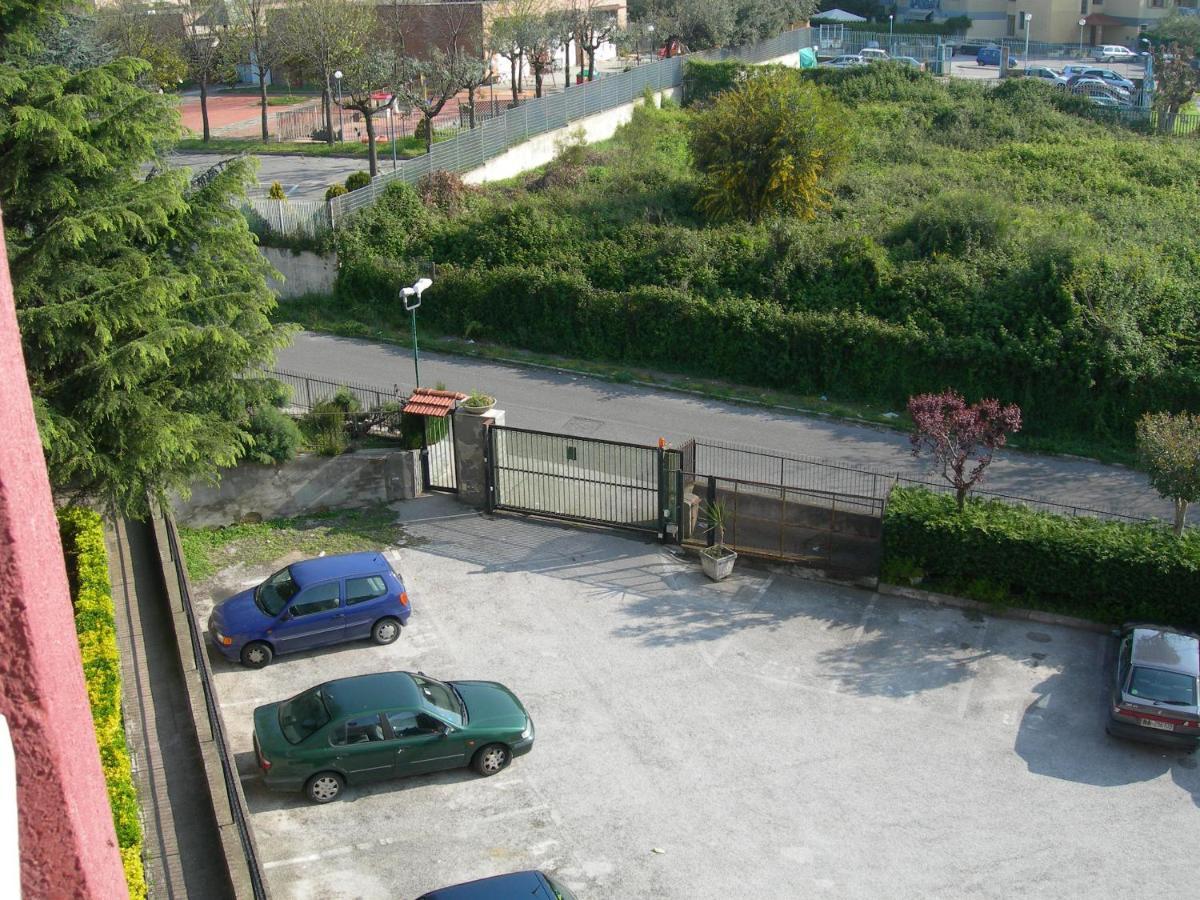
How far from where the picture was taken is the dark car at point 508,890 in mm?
12398

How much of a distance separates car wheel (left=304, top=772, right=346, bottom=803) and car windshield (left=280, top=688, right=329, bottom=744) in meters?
0.55

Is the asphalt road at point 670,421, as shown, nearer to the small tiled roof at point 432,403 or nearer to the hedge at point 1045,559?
the small tiled roof at point 432,403

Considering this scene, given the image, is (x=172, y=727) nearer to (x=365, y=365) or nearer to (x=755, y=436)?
(x=755, y=436)

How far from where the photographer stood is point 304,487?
22.9 metres

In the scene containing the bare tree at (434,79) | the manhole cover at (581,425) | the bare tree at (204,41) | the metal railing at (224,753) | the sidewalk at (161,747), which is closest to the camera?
the metal railing at (224,753)

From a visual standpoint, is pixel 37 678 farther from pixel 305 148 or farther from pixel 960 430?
pixel 305 148

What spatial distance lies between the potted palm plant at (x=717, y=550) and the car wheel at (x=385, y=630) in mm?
5573

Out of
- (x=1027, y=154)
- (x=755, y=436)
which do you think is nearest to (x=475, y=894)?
(x=755, y=436)

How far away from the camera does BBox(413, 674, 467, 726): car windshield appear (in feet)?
51.1

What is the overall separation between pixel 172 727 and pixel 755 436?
15778 millimetres

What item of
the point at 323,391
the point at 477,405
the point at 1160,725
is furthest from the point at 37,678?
the point at 323,391

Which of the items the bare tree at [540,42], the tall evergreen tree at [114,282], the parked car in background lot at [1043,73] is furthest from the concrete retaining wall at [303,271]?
the parked car in background lot at [1043,73]

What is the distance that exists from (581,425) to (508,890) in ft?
51.6

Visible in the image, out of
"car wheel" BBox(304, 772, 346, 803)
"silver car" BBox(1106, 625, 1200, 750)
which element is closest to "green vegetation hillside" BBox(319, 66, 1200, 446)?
"silver car" BBox(1106, 625, 1200, 750)
